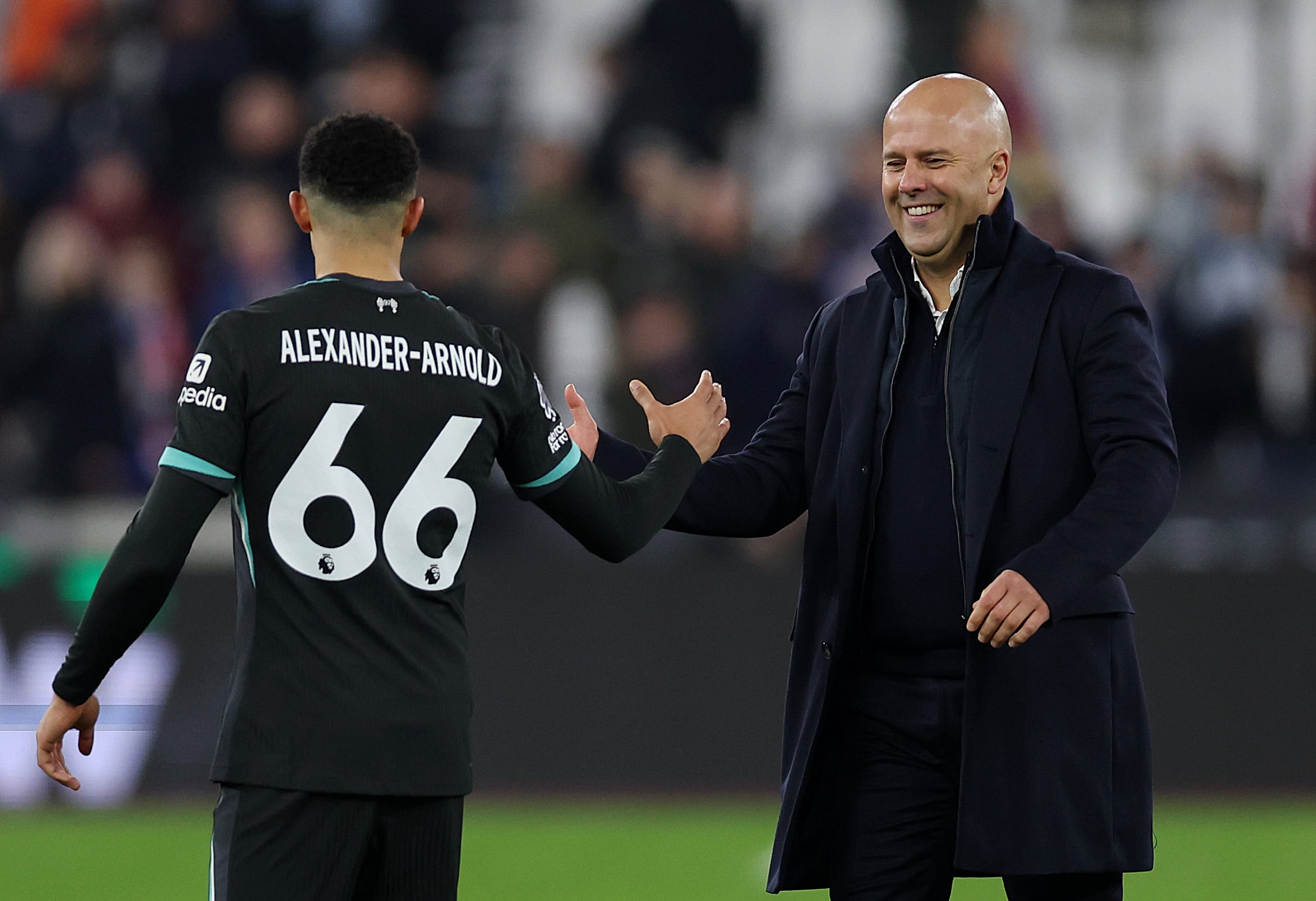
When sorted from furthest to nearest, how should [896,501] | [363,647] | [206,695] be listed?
[206,695] < [896,501] < [363,647]

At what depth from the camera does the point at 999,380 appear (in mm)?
4055

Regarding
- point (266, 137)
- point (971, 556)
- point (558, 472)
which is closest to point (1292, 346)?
point (266, 137)

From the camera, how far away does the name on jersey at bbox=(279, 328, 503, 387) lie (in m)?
3.38

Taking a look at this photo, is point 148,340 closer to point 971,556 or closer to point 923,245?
point 923,245

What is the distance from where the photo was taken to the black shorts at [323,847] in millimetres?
3336

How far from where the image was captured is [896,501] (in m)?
4.17

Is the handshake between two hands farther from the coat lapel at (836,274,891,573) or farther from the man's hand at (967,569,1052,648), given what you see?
the man's hand at (967,569,1052,648)

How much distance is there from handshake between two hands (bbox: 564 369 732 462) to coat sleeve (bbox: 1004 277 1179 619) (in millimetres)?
770

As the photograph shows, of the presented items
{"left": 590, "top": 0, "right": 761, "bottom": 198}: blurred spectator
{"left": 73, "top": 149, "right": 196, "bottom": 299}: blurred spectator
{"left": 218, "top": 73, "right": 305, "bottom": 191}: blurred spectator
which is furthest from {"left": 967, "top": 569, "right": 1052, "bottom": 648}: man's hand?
{"left": 73, "top": 149, "right": 196, "bottom": 299}: blurred spectator

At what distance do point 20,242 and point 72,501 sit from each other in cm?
186

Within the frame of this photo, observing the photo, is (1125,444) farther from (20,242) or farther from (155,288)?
(20,242)

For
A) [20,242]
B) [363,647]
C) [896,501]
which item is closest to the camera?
[363,647]

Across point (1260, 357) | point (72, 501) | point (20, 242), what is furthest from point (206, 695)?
point (1260, 357)

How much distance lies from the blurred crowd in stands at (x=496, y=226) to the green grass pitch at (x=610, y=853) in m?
1.92
